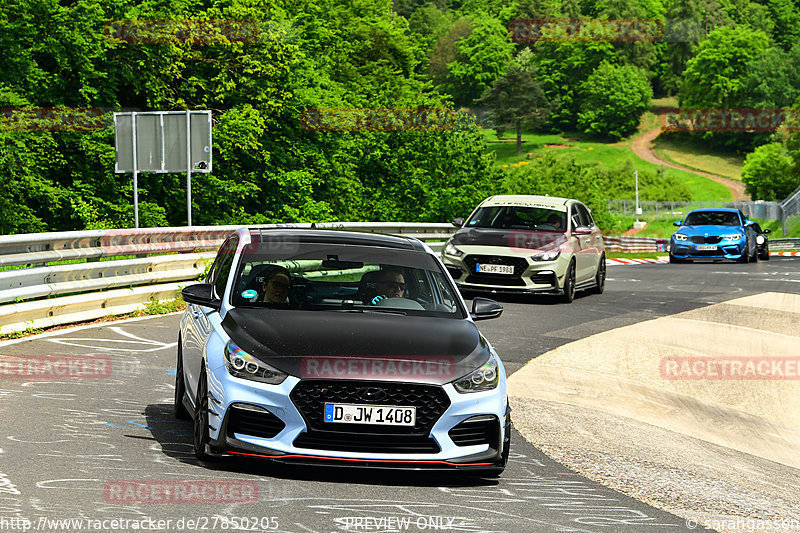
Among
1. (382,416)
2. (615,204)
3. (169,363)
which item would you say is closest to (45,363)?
(169,363)

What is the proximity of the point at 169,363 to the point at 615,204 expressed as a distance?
111 metres

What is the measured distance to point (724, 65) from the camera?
177750mm

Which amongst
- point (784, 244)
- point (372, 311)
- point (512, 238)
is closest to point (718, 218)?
point (512, 238)

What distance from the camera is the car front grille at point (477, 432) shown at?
6.39 m

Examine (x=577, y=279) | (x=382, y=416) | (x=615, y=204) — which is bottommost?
(x=615, y=204)

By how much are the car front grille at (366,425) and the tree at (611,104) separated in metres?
176

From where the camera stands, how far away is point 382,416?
20.4 ft

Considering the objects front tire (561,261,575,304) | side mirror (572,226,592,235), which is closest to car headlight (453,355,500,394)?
front tire (561,261,575,304)

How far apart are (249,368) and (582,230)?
45.4 feet

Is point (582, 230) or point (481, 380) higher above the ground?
point (481, 380)

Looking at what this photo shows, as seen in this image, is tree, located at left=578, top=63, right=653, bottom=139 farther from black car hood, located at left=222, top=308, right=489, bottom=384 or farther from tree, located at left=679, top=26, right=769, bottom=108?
black car hood, located at left=222, top=308, right=489, bottom=384

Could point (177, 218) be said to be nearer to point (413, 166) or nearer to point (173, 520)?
point (413, 166)

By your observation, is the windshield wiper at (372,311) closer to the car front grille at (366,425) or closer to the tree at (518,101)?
the car front grille at (366,425)

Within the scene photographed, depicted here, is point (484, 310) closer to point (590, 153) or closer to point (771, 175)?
point (771, 175)
